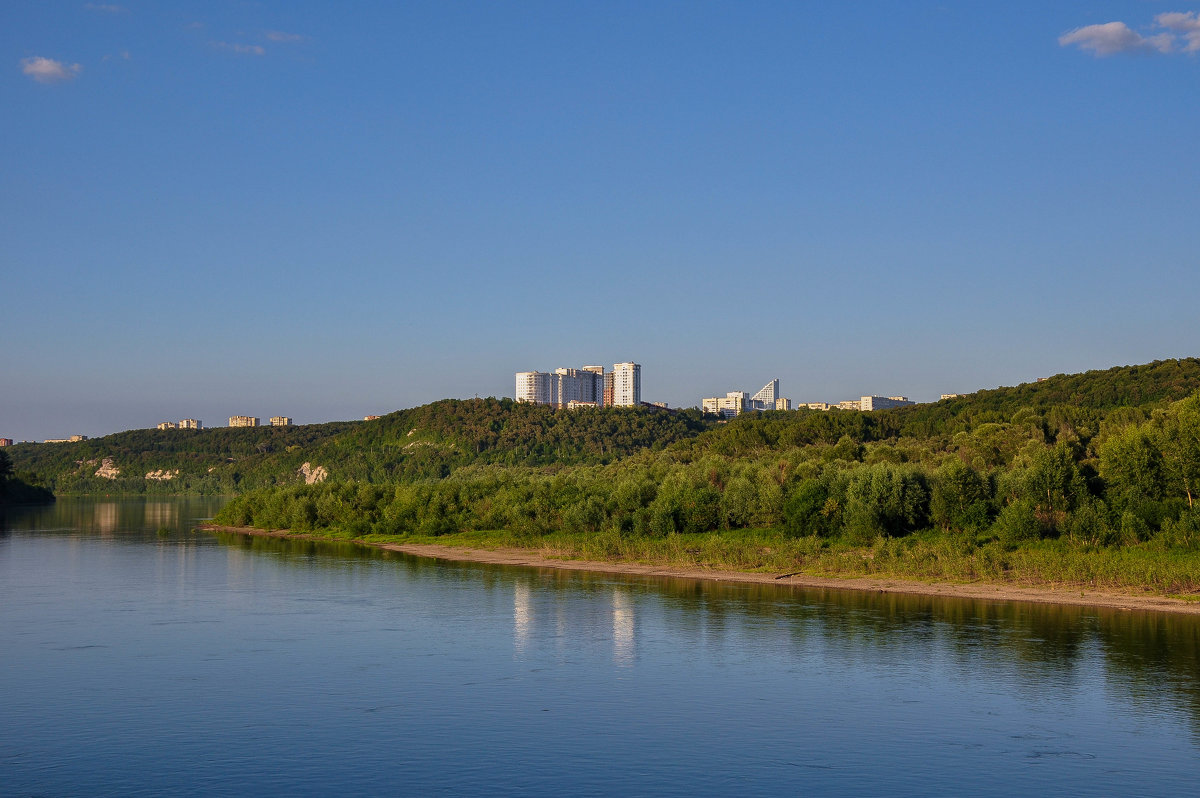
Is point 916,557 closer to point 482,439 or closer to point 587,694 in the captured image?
point 587,694

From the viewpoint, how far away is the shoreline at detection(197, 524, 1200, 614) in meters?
42.8

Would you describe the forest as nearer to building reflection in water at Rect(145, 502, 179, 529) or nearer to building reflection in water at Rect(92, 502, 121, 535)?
building reflection in water at Rect(145, 502, 179, 529)

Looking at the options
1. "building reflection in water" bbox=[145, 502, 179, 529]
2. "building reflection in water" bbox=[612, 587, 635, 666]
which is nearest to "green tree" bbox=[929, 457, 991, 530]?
"building reflection in water" bbox=[612, 587, 635, 666]

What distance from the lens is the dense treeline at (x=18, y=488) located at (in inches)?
5290

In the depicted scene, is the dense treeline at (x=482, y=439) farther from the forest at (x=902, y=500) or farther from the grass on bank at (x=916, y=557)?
the grass on bank at (x=916, y=557)

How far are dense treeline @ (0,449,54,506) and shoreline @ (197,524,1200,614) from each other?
283 feet

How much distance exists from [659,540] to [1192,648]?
3141 centimetres

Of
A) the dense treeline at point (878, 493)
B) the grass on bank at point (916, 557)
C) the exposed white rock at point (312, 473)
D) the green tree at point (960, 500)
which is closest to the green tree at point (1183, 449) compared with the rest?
the dense treeline at point (878, 493)

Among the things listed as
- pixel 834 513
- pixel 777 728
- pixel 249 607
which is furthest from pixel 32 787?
pixel 834 513

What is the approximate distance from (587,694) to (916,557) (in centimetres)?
2748

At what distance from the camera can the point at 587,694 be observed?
2838 centimetres

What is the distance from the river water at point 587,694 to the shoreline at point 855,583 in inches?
65.3

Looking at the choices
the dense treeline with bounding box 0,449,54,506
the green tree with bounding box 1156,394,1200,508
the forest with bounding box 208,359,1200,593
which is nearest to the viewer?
the forest with bounding box 208,359,1200,593

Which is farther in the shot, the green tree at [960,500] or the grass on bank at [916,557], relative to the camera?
the green tree at [960,500]
